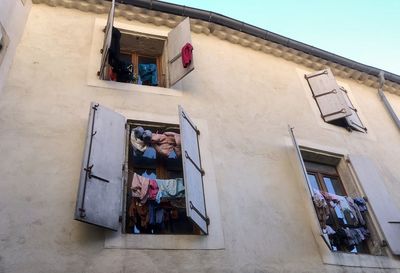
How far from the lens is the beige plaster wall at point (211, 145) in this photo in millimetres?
4477

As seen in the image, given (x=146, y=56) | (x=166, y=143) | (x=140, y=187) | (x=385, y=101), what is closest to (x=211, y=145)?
(x=166, y=143)

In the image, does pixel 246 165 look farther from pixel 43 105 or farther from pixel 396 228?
pixel 43 105

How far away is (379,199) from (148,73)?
4.50 meters

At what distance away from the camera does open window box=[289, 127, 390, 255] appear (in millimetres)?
5961

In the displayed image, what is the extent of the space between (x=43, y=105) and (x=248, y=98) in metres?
3.51

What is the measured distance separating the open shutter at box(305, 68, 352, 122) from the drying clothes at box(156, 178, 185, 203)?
3811 millimetres

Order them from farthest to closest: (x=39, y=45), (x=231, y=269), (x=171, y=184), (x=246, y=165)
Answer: (x=39, y=45) → (x=246, y=165) → (x=171, y=184) → (x=231, y=269)

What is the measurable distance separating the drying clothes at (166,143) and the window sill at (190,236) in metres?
0.31

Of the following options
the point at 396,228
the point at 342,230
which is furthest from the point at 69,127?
the point at 396,228

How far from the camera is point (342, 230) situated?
20.0 ft

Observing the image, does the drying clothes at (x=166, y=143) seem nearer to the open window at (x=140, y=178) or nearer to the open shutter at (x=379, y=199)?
the open window at (x=140, y=178)

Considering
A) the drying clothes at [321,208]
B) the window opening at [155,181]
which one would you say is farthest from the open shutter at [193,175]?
the drying clothes at [321,208]

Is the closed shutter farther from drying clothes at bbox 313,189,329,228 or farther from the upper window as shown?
drying clothes at bbox 313,189,329,228

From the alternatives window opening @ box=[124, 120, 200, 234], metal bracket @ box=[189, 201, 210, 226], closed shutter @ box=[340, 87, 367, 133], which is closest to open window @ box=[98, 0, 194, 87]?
window opening @ box=[124, 120, 200, 234]
